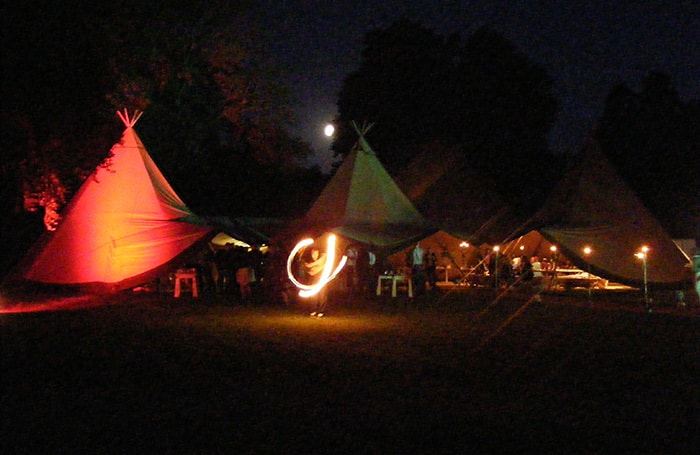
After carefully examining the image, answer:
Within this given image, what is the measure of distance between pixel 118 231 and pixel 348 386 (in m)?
14.2

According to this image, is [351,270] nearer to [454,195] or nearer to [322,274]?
[322,274]

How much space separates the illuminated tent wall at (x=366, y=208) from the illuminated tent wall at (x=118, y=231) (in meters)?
4.44

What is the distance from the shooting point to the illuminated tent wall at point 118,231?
20047 mm

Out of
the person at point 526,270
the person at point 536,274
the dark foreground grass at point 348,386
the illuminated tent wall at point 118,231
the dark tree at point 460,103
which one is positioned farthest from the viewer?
the dark tree at point 460,103

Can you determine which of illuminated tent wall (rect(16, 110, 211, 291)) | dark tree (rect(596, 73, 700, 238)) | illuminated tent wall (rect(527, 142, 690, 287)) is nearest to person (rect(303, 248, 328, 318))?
illuminated tent wall (rect(16, 110, 211, 291))

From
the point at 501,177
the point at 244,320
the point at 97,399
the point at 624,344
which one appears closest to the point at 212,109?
the point at 501,177

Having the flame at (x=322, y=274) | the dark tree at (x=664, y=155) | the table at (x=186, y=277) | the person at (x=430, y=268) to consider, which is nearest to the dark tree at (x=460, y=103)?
the dark tree at (x=664, y=155)

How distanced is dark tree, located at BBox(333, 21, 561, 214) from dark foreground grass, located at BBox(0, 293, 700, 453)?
988 inches

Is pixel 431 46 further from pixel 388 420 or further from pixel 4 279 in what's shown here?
pixel 388 420

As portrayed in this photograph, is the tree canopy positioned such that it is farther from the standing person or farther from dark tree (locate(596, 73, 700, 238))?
dark tree (locate(596, 73, 700, 238))

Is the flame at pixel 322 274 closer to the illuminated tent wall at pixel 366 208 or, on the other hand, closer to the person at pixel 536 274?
the illuminated tent wall at pixel 366 208

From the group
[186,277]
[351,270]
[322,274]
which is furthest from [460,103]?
[322,274]

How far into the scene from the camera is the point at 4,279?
19844 mm

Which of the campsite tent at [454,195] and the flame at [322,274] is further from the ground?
the campsite tent at [454,195]
